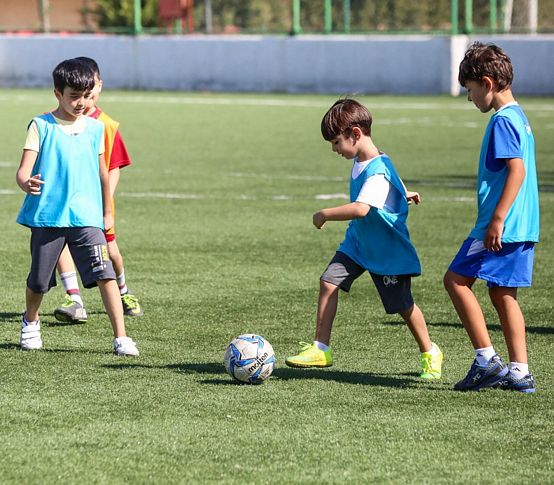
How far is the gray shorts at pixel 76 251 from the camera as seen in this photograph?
6973 mm

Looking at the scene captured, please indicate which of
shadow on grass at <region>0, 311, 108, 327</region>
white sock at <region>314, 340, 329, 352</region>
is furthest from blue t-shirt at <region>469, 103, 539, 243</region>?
shadow on grass at <region>0, 311, 108, 327</region>

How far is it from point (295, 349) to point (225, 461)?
232cm

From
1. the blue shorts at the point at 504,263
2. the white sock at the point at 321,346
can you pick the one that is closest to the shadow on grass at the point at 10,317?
the white sock at the point at 321,346

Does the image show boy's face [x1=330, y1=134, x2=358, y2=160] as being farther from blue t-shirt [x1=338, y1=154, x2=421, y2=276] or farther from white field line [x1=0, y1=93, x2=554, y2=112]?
white field line [x1=0, y1=93, x2=554, y2=112]

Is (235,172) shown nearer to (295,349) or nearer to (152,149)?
(152,149)

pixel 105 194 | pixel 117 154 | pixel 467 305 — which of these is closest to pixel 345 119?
pixel 467 305

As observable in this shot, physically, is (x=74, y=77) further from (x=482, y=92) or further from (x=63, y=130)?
(x=482, y=92)

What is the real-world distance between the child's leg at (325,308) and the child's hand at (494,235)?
37.5 inches

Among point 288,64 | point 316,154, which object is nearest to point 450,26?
point 288,64

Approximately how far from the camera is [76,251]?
23.0 feet

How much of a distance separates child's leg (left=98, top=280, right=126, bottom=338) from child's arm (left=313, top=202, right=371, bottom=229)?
1350mm

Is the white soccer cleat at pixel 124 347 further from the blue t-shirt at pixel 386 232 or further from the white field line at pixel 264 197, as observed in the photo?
the white field line at pixel 264 197

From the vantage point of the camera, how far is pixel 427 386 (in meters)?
6.27

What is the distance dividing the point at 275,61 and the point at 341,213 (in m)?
30.0
